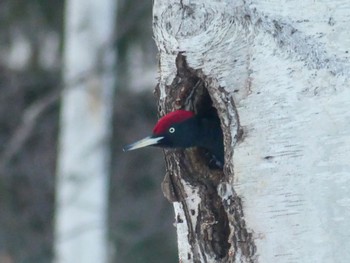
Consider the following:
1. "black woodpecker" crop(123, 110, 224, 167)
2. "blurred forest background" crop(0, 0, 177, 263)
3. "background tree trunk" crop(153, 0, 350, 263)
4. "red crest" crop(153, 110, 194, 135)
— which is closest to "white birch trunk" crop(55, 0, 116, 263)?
"blurred forest background" crop(0, 0, 177, 263)

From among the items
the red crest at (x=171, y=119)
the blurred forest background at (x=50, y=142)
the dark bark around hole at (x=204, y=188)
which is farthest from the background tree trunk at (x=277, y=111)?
the blurred forest background at (x=50, y=142)

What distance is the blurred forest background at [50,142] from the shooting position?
869cm

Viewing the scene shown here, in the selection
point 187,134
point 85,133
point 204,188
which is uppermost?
point 85,133

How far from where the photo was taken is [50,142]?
9328 mm

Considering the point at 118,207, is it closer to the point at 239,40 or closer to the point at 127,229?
the point at 127,229

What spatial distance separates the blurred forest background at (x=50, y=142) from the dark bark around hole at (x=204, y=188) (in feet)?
17.4

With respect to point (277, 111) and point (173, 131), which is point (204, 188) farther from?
point (277, 111)

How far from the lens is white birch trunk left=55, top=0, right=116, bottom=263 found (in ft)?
24.6

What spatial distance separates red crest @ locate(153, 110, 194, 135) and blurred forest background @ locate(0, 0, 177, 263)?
5.16 meters

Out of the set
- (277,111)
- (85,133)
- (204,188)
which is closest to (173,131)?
(204,188)

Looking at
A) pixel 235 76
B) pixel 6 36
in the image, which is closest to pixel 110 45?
pixel 6 36

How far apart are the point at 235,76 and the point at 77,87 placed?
4.90 metres

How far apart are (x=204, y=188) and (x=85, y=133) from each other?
4.62 metres

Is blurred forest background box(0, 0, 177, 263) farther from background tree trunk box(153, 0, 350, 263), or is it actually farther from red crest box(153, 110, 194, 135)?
background tree trunk box(153, 0, 350, 263)
